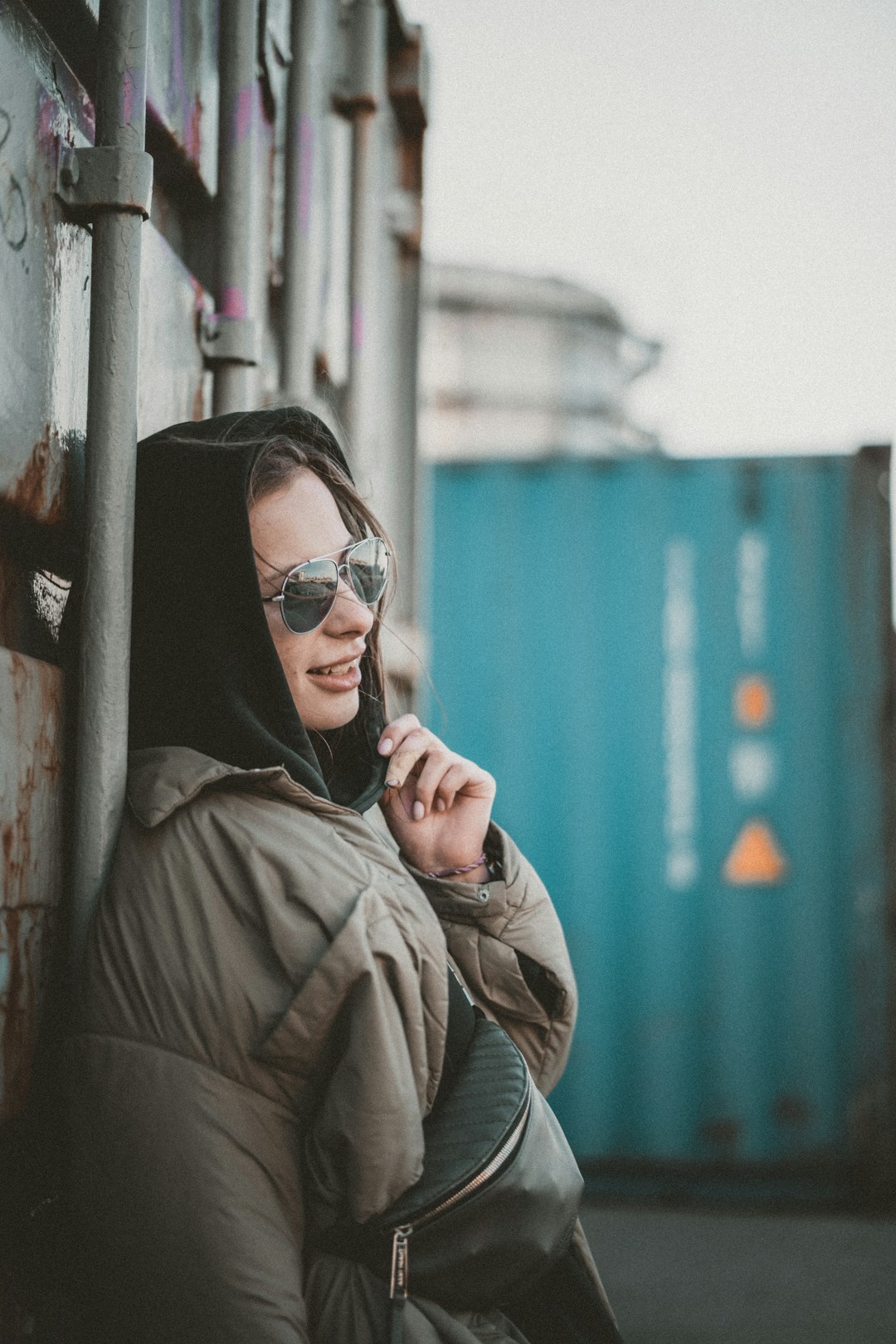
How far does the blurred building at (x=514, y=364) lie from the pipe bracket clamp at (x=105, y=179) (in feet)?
39.2

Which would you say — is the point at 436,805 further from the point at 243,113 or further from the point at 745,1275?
the point at 745,1275

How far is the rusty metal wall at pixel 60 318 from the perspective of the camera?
47.3 inches

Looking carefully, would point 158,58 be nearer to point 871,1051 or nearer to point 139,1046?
point 139,1046

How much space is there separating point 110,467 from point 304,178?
1.25 m

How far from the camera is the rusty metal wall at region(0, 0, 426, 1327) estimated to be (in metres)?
1.20

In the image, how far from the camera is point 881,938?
→ 4633mm

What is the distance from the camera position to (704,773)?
475 centimetres

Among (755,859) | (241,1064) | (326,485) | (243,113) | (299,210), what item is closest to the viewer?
(241,1064)

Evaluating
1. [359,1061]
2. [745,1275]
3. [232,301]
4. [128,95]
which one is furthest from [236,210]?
[745,1275]

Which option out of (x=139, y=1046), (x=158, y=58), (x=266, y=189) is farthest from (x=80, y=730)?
(x=266, y=189)

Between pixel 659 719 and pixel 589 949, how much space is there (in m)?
0.99

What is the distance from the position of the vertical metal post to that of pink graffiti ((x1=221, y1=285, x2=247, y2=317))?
98 cm

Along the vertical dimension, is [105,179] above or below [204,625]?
above

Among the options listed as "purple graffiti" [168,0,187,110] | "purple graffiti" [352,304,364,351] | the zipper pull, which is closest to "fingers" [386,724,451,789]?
the zipper pull
